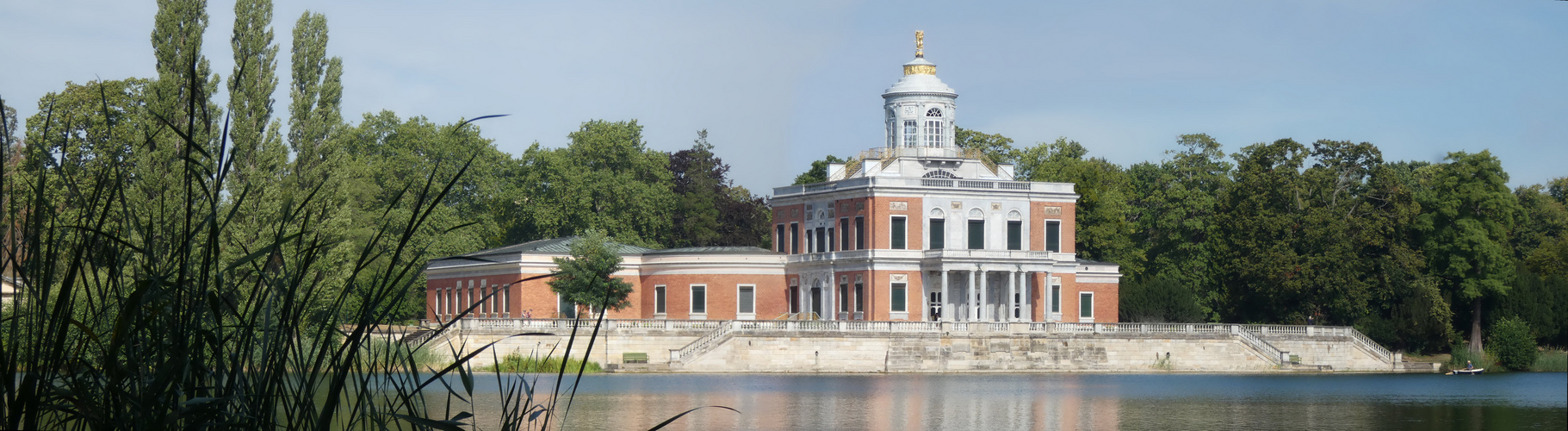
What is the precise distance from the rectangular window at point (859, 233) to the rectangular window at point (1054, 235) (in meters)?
5.24

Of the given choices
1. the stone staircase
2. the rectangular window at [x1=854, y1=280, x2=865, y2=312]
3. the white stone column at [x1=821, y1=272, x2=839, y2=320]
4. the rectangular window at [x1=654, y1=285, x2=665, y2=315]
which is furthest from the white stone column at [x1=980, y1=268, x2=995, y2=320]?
the rectangular window at [x1=654, y1=285, x2=665, y2=315]

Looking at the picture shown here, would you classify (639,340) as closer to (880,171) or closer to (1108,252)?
(880,171)

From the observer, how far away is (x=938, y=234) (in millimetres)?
45781

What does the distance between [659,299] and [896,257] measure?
298 inches

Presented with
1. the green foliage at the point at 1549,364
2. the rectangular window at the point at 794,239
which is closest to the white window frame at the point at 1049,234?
the rectangular window at the point at 794,239

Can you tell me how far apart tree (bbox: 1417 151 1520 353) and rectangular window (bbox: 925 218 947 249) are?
13.1m

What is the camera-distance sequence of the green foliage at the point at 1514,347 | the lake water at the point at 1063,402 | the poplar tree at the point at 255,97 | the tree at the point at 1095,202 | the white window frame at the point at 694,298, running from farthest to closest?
1. the tree at the point at 1095,202
2. the white window frame at the point at 694,298
3. the green foliage at the point at 1514,347
4. the poplar tree at the point at 255,97
5. the lake water at the point at 1063,402

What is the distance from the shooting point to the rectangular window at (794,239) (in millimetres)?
48987

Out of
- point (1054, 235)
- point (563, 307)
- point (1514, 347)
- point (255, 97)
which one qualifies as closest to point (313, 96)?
point (255, 97)

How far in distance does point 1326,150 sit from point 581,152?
82.4 ft

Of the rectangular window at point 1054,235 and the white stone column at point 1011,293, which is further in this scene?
the rectangular window at point 1054,235

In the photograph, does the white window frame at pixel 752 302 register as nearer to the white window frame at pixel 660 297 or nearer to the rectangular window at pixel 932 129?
the white window frame at pixel 660 297

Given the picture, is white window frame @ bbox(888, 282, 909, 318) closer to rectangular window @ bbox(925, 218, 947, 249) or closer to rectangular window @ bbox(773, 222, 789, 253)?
rectangular window @ bbox(925, 218, 947, 249)

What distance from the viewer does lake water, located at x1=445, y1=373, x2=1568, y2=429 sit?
21.8m
